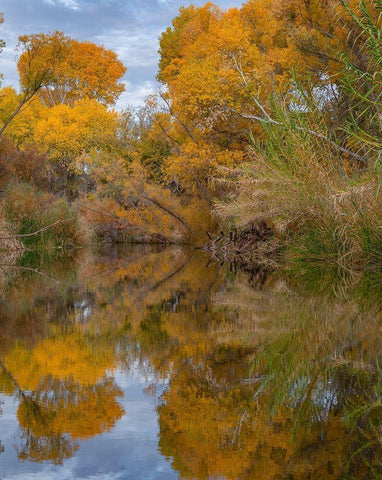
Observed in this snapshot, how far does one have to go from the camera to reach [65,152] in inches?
1705

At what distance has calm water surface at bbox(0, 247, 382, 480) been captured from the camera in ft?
8.32

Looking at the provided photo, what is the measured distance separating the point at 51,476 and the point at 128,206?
29749mm

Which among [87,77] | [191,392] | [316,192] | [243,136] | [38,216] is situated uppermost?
[87,77]

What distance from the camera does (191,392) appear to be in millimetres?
3604

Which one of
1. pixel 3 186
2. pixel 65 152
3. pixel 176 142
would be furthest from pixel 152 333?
pixel 65 152

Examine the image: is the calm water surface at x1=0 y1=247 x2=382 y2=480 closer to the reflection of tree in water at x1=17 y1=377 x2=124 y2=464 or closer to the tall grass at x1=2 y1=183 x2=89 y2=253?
A: the reflection of tree in water at x1=17 y1=377 x2=124 y2=464

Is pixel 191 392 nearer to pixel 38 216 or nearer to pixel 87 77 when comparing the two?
pixel 38 216

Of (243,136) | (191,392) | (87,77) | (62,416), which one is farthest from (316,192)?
(87,77)

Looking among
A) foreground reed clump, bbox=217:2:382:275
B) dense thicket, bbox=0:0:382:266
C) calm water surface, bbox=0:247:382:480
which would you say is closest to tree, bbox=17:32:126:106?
dense thicket, bbox=0:0:382:266

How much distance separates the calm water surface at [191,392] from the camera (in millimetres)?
2535

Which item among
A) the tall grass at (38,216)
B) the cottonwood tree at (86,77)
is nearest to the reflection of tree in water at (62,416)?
the tall grass at (38,216)

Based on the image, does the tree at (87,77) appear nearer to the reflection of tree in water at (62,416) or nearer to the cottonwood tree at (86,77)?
the cottonwood tree at (86,77)

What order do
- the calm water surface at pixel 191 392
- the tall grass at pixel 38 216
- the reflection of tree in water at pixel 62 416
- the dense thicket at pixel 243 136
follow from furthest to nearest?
1. the tall grass at pixel 38 216
2. the dense thicket at pixel 243 136
3. the reflection of tree in water at pixel 62 416
4. the calm water surface at pixel 191 392

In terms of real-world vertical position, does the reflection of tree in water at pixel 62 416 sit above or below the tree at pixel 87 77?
below
